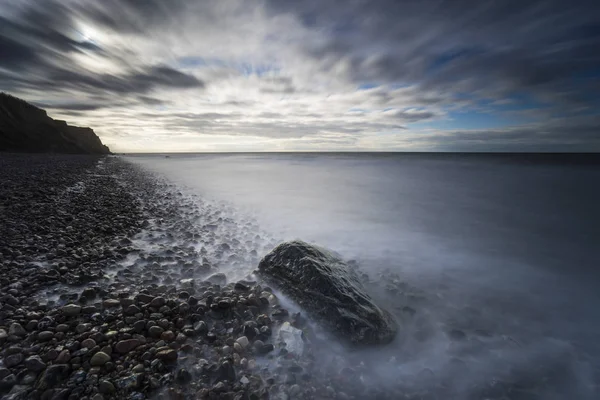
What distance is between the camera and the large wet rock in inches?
155

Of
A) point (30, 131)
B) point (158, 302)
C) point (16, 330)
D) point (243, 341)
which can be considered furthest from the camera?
point (30, 131)

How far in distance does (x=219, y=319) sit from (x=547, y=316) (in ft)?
20.4

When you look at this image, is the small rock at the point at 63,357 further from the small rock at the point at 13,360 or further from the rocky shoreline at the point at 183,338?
the small rock at the point at 13,360

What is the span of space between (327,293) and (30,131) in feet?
233

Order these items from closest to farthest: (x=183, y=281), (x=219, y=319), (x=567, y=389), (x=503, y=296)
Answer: (x=567, y=389), (x=219, y=319), (x=183, y=281), (x=503, y=296)

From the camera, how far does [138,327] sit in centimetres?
342

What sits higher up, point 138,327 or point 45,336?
point 45,336

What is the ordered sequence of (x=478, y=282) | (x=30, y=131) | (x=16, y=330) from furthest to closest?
(x=30, y=131) → (x=478, y=282) → (x=16, y=330)

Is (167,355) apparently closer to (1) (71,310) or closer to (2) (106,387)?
(2) (106,387)

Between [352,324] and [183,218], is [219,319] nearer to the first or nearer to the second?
[352,324]

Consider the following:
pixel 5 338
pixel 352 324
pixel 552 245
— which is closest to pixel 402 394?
pixel 352 324

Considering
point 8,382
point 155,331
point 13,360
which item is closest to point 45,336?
point 13,360

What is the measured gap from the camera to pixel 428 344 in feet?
13.4

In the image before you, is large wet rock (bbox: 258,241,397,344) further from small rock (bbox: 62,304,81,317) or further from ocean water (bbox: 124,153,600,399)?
small rock (bbox: 62,304,81,317)
